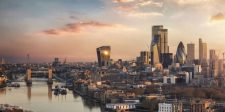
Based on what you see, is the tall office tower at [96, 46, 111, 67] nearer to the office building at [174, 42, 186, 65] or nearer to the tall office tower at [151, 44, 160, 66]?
the tall office tower at [151, 44, 160, 66]

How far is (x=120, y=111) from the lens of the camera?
30.1 feet

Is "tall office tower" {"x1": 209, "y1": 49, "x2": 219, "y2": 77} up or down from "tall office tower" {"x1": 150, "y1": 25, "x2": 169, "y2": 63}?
down

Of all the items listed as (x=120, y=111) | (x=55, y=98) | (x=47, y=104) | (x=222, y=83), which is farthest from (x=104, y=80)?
(x=120, y=111)

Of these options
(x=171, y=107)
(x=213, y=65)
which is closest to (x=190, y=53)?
(x=213, y=65)

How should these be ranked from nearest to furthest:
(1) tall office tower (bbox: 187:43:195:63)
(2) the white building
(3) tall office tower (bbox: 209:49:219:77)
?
(2) the white building → (3) tall office tower (bbox: 209:49:219:77) → (1) tall office tower (bbox: 187:43:195:63)

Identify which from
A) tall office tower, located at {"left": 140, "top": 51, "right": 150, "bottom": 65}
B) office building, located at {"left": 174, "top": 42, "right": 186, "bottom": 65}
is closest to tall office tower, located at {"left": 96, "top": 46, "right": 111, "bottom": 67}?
tall office tower, located at {"left": 140, "top": 51, "right": 150, "bottom": 65}

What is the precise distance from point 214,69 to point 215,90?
17.5 ft

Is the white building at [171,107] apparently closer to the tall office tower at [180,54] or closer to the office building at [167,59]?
the office building at [167,59]

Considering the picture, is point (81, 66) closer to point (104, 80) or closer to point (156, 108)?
point (104, 80)

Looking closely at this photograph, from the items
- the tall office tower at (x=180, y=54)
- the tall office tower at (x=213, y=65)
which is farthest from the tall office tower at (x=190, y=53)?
the tall office tower at (x=213, y=65)

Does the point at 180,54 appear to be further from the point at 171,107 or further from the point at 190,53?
the point at 171,107

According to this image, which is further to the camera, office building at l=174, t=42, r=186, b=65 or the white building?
office building at l=174, t=42, r=186, b=65

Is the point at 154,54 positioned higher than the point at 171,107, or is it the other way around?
the point at 154,54

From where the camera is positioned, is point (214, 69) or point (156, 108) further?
point (214, 69)
